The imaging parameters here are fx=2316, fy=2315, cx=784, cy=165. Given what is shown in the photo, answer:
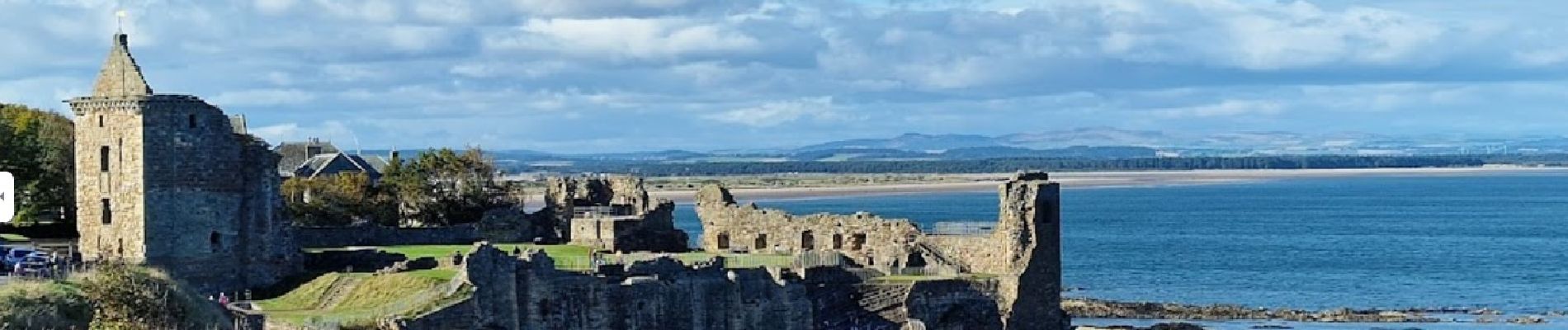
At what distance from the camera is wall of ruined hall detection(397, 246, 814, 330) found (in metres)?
36.3

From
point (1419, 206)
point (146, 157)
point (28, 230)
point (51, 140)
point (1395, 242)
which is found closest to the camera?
point (146, 157)

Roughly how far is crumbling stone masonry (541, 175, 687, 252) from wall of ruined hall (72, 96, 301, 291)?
11422 millimetres

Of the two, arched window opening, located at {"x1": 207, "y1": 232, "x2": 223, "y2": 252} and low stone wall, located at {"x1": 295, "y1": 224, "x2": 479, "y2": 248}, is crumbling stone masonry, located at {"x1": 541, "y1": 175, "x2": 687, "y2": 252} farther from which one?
arched window opening, located at {"x1": 207, "y1": 232, "x2": 223, "y2": 252}

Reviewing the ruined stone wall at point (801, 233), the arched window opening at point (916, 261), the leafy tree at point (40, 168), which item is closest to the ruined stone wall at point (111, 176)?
the leafy tree at point (40, 168)

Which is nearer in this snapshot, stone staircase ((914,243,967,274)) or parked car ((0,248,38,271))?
parked car ((0,248,38,271))

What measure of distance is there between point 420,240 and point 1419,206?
153726mm

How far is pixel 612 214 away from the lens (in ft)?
Answer: 176

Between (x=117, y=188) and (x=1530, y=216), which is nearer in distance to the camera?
(x=117, y=188)

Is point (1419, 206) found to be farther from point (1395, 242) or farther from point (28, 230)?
point (28, 230)

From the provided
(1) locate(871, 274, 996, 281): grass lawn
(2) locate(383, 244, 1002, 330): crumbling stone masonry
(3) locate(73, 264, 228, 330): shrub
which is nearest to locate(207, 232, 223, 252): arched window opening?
(2) locate(383, 244, 1002, 330): crumbling stone masonry

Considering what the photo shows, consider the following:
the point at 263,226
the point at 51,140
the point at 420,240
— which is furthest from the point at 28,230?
the point at 263,226

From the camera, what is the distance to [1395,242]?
408 ft

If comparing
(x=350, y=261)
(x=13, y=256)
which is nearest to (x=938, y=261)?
(x=350, y=261)

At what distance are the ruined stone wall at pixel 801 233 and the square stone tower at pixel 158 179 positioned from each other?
14097 mm
